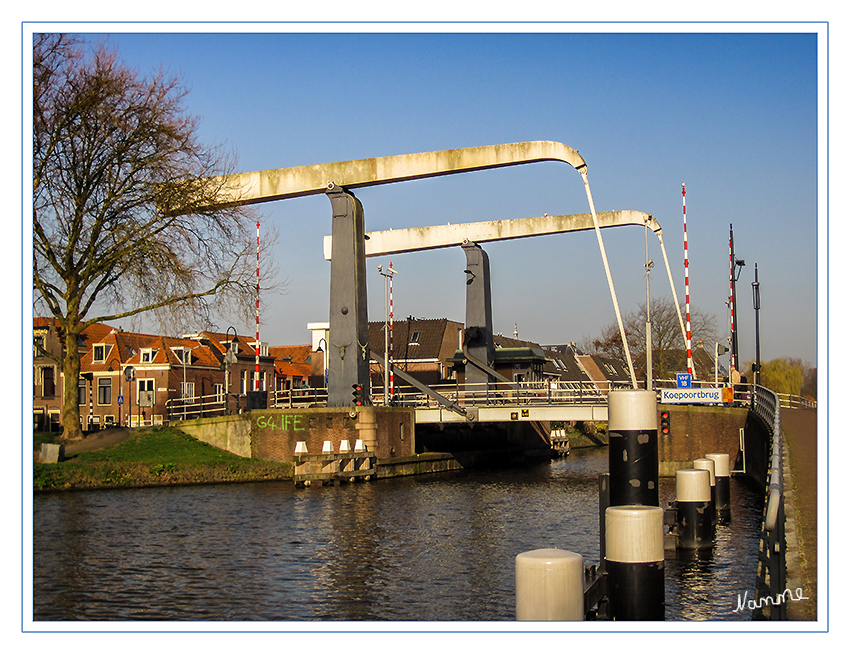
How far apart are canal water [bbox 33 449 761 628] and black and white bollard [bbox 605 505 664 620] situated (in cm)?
250

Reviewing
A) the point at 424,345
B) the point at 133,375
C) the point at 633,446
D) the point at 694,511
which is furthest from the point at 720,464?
the point at 424,345

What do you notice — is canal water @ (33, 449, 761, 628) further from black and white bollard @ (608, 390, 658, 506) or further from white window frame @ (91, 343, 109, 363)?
white window frame @ (91, 343, 109, 363)

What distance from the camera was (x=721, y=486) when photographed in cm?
1295

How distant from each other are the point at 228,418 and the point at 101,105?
1021cm

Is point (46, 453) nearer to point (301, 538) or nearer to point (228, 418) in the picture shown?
point (228, 418)

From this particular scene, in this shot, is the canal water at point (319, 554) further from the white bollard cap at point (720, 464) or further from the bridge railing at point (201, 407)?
the bridge railing at point (201, 407)

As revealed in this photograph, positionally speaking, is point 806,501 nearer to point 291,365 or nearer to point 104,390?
point 104,390

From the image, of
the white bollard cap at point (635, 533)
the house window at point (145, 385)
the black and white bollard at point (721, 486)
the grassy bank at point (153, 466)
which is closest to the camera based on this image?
the white bollard cap at point (635, 533)

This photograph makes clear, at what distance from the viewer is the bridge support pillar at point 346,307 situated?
69.5 feet

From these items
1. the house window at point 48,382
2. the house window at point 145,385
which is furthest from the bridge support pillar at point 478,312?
the house window at point 48,382

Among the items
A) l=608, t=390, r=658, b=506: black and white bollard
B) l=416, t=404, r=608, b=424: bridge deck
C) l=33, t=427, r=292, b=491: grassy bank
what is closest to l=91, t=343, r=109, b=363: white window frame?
l=33, t=427, r=292, b=491: grassy bank

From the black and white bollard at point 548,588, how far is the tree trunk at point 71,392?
49.7ft

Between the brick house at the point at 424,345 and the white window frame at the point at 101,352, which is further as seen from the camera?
the brick house at the point at 424,345
